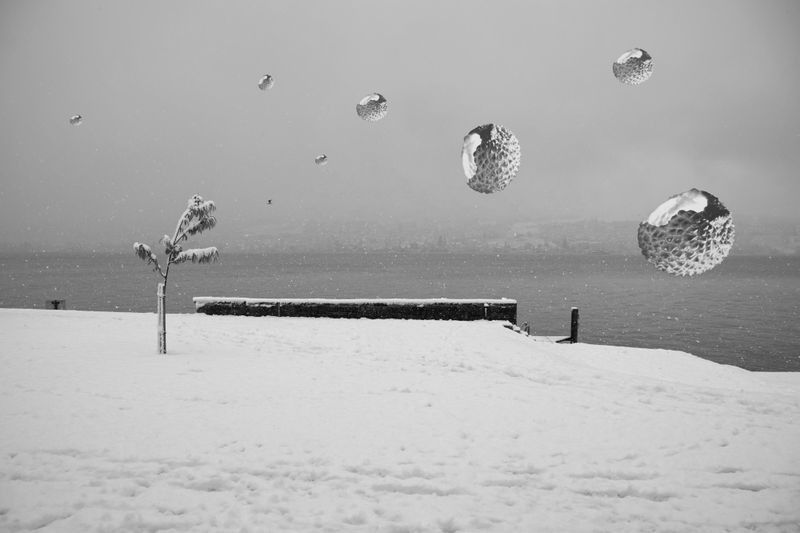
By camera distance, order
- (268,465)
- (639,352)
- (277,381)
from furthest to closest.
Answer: (639,352) → (277,381) → (268,465)

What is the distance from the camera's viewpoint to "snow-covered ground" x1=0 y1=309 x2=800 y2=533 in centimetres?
479

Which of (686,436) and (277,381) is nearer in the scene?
(686,436)

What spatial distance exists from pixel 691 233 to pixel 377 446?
446cm

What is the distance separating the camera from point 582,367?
1184cm

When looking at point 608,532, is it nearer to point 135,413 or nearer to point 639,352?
point 135,413

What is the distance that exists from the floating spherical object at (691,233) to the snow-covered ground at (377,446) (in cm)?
259

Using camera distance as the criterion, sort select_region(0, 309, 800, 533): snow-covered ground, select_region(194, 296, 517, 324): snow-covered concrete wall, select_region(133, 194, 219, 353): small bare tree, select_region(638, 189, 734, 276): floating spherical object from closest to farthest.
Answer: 1. select_region(638, 189, 734, 276): floating spherical object
2. select_region(0, 309, 800, 533): snow-covered ground
3. select_region(133, 194, 219, 353): small bare tree
4. select_region(194, 296, 517, 324): snow-covered concrete wall

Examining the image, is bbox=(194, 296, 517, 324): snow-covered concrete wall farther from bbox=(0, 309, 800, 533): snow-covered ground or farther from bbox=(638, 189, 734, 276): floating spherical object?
bbox=(638, 189, 734, 276): floating spherical object

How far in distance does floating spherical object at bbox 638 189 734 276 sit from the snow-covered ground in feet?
8.50

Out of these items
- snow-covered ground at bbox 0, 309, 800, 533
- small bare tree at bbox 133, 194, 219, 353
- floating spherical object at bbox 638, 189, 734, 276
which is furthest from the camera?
small bare tree at bbox 133, 194, 219, 353

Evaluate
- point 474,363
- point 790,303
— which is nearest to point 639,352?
point 474,363

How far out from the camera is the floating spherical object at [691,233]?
3787 millimetres

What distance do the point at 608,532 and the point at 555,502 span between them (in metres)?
0.62

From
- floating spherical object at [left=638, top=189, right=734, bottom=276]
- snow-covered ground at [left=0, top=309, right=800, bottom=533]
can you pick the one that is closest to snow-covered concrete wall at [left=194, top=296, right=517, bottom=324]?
snow-covered ground at [left=0, top=309, right=800, bottom=533]
